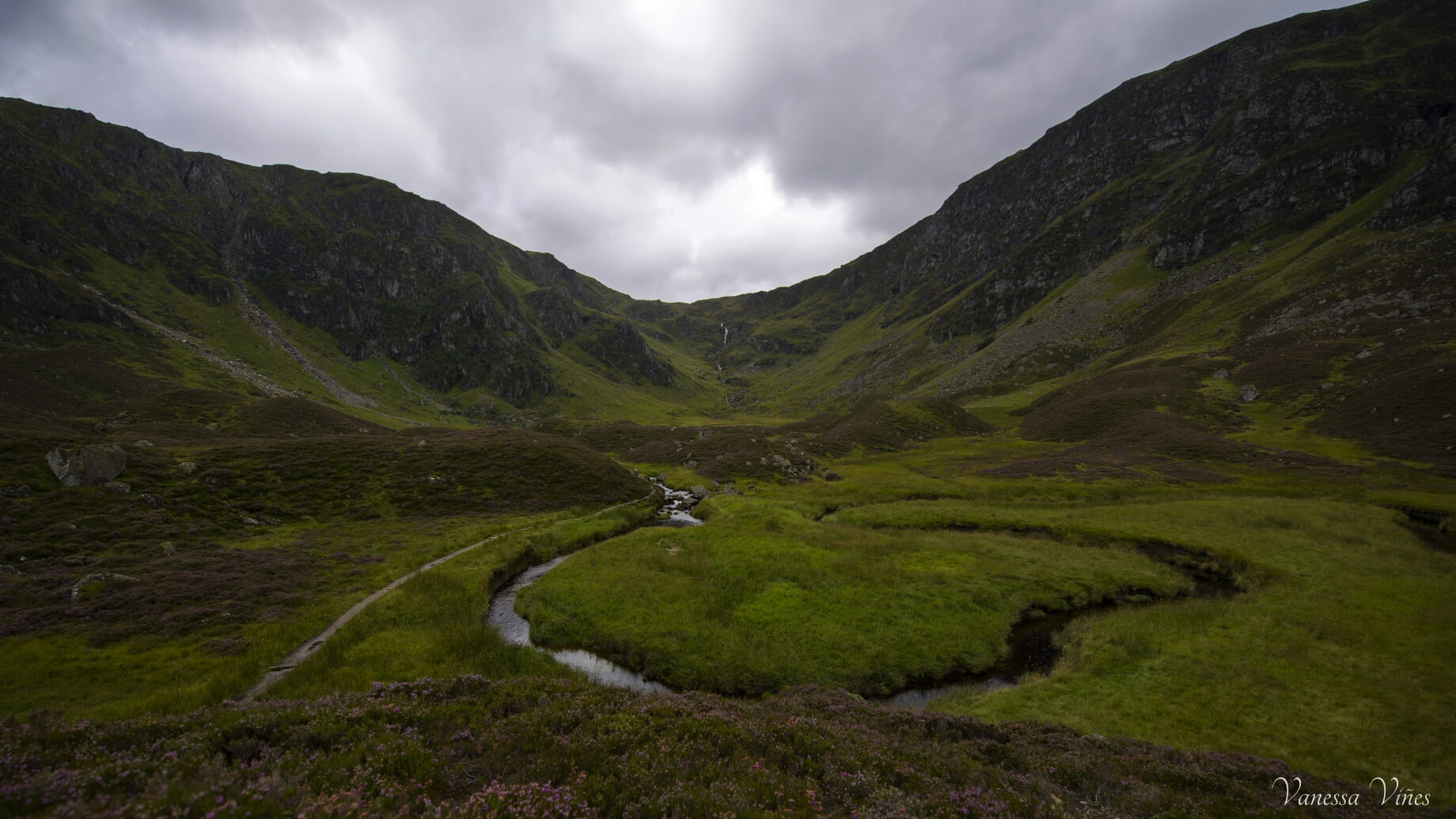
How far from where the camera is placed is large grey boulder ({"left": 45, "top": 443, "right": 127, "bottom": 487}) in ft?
105

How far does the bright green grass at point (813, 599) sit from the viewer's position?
882 inches

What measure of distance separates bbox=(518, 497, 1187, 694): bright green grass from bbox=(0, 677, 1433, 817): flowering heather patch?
25.7 feet

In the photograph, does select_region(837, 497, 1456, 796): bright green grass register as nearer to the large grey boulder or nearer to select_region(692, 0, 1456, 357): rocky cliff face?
the large grey boulder

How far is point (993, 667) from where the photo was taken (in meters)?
23.0

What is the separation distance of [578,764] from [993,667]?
20.6 m

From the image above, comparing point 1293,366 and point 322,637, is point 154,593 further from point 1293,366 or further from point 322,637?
point 1293,366

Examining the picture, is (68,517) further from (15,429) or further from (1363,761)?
(1363,761)

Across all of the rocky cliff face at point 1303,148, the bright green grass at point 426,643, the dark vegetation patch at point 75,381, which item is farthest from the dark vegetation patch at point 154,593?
the rocky cliff face at point 1303,148

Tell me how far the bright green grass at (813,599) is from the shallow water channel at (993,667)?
554 mm

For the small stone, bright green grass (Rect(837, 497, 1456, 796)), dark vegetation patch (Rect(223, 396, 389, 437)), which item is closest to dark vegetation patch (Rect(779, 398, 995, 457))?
bright green grass (Rect(837, 497, 1456, 796))

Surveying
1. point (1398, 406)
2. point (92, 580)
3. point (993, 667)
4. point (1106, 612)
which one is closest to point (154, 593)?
point (92, 580)

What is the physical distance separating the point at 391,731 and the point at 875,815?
1058 cm

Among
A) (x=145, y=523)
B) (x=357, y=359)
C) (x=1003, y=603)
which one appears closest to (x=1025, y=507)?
(x=1003, y=603)

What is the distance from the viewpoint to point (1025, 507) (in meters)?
49.2
